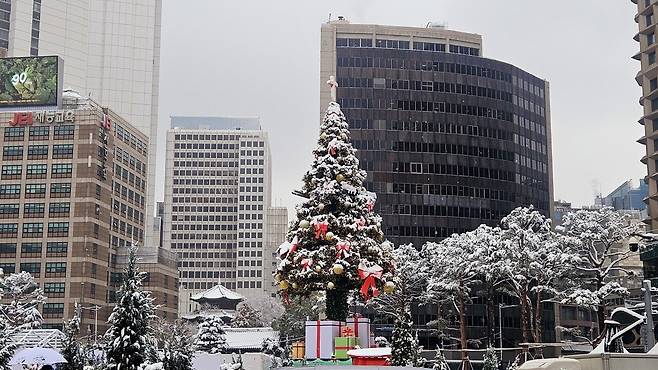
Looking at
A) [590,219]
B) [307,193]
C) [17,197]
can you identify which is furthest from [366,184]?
[307,193]

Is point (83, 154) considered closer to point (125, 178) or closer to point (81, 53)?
point (125, 178)

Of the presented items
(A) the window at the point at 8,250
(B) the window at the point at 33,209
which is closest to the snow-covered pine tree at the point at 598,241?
(B) the window at the point at 33,209

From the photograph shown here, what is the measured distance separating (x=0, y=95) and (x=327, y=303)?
10031 cm

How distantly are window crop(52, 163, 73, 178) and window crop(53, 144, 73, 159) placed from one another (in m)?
1.16

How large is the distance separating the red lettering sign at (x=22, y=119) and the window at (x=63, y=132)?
4.11 metres

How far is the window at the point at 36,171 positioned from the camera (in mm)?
123312

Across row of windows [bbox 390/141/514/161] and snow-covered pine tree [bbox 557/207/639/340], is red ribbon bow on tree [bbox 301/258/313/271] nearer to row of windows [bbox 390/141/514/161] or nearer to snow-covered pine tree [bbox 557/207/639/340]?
snow-covered pine tree [bbox 557/207/639/340]

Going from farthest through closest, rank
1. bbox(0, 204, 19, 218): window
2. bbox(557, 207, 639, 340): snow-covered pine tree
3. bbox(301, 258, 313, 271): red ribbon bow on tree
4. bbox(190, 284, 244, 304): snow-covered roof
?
bbox(190, 284, 244, 304): snow-covered roof
bbox(0, 204, 19, 218): window
bbox(557, 207, 639, 340): snow-covered pine tree
bbox(301, 258, 313, 271): red ribbon bow on tree

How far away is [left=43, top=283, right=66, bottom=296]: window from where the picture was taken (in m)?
120

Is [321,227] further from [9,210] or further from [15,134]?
[15,134]

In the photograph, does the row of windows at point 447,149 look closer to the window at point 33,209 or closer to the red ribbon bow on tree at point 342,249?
the window at point 33,209

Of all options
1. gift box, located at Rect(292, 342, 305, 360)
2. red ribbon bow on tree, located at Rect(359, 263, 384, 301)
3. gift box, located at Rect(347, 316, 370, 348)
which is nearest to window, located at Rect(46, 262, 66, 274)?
gift box, located at Rect(292, 342, 305, 360)

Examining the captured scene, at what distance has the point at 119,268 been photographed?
130 metres

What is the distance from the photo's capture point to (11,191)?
406 feet
